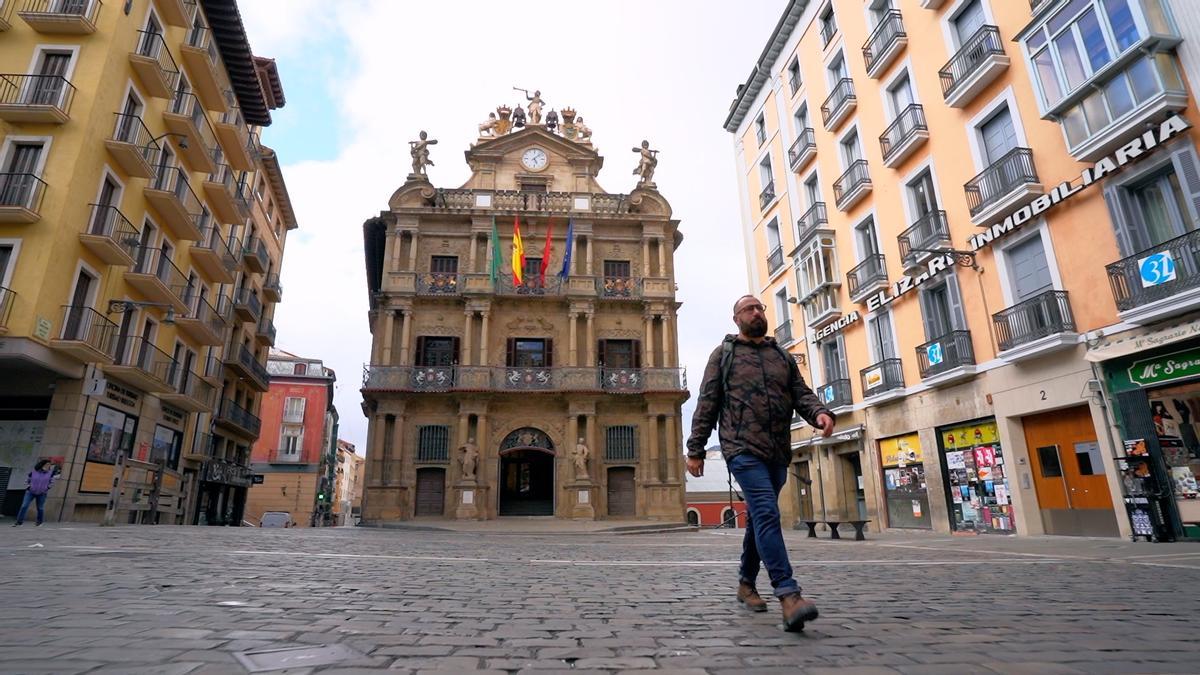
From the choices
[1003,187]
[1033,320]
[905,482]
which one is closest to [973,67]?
[1003,187]

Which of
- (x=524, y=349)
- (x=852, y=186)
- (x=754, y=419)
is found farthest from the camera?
(x=524, y=349)

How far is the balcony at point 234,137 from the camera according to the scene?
24.6 meters

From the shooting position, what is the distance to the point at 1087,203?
11836mm

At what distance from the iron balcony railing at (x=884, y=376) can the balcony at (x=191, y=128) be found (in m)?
22.7

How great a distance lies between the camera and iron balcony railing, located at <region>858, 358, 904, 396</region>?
56.7 ft

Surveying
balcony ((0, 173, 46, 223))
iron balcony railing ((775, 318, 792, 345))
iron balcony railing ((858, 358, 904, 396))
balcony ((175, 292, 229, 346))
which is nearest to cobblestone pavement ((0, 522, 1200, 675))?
iron balcony railing ((858, 358, 904, 396))

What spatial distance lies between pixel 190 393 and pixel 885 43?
26.2 meters

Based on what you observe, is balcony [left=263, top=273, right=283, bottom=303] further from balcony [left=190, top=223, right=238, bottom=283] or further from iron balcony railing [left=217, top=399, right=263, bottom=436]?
balcony [left=190, top=223, right=238, bottom=283]

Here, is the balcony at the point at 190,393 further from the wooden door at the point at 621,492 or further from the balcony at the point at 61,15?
the wooden door at the point at 621,492

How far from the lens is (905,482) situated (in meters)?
17.0

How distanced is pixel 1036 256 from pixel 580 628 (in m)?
14.0

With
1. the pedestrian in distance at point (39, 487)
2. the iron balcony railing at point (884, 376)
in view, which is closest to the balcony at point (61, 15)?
the pedestrian in distance at point (39, 487)

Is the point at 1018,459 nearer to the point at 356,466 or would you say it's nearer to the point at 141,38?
the point at 141,38

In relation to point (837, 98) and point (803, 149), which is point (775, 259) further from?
point (837, 98)
